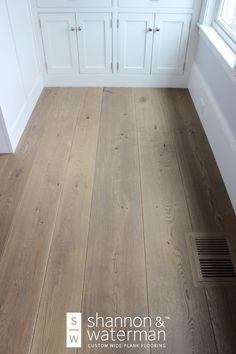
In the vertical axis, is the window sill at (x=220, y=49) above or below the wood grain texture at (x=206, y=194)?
above

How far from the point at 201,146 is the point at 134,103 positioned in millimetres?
865

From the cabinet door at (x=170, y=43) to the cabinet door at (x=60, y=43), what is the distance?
79cm

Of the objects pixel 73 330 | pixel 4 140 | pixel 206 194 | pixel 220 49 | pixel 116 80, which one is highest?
pixel 220 49

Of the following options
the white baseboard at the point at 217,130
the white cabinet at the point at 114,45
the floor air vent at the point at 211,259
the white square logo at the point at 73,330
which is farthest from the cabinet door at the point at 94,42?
the white square logo at the point at 73,330

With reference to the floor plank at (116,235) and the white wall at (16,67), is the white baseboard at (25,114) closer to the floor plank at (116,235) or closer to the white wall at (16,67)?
the white wall at (16,67)

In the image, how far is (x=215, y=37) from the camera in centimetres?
232

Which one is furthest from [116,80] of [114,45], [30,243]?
[30,243]

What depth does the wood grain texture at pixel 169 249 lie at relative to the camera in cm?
124

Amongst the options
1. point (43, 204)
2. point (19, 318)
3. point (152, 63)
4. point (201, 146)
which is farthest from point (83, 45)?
point (19, 318)

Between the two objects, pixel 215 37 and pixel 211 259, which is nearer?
pixel 211 259

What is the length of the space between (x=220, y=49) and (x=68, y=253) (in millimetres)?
1764

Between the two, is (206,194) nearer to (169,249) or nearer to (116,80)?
(169,249)

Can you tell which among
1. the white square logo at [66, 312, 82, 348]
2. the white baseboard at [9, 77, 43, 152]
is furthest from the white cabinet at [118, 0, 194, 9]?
the white square logo at [66, 312, 82, 348]

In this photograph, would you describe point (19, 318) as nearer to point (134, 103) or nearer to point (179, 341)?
point (179, 341)
